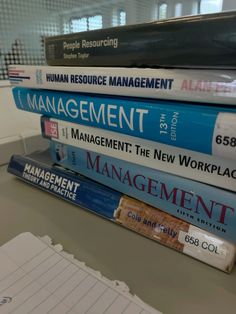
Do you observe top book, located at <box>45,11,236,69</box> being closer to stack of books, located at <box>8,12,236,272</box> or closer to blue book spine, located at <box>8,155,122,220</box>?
stack of books, located at <box>8,12,236,272</box>

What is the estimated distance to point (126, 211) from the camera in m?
0.32

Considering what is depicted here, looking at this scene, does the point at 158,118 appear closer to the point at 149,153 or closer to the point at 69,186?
the point at 149,153

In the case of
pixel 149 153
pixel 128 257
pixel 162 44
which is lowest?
pixel 128 257

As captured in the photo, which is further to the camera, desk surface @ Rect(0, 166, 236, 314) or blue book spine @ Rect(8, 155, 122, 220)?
blue book spine @ Rect(8, 155, 122, 220)

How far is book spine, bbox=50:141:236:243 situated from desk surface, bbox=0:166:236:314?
45mm

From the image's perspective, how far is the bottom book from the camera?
265 mm

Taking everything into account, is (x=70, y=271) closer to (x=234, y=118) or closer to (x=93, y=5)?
(x=234, y=118)

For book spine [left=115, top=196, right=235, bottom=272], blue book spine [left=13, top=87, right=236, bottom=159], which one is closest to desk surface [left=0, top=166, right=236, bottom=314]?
book spine [left=115, top=196, right=235, bottom=272]

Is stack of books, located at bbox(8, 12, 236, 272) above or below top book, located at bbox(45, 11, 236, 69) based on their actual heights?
below

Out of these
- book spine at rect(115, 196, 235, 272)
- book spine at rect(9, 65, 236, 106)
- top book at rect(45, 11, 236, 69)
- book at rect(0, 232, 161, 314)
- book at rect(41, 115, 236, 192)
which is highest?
top book at rect(45, 11, 236, 69)

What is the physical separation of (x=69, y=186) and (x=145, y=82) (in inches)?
7.5

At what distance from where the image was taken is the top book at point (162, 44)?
211mm

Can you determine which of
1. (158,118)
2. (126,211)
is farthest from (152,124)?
(126,211)

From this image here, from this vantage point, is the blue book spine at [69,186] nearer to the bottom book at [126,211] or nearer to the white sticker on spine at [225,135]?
the bottom book at [126,211]
